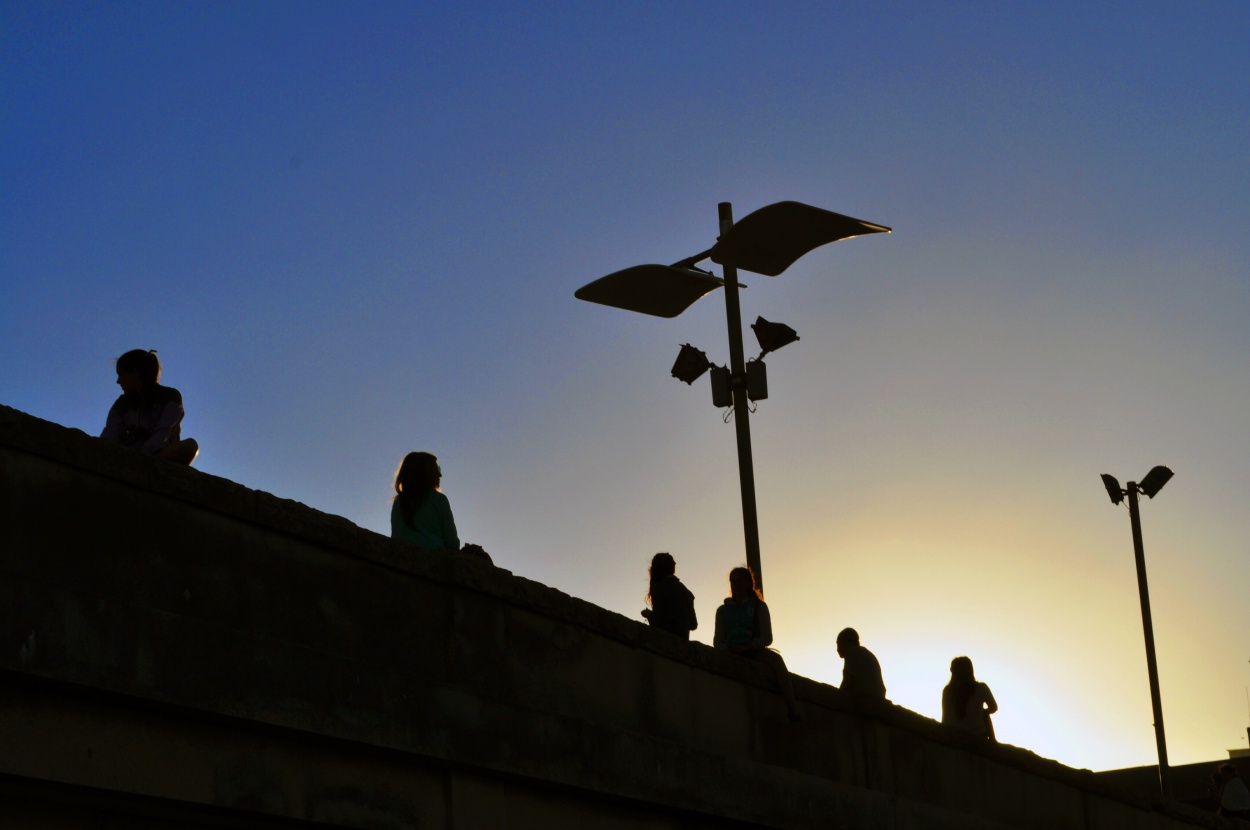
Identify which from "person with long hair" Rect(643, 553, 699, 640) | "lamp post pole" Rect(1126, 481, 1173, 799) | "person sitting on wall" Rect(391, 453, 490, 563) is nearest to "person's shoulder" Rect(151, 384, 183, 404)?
"person sitting on wall" Rect(391, 453, 490, 563)

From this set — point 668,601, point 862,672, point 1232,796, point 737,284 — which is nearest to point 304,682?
point 668,601

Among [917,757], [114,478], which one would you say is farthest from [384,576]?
[917,757]

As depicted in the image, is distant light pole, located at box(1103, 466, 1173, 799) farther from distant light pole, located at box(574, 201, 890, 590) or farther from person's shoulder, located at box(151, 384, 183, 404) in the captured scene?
person's shoulder, located at box(151, 384, 183, 404)

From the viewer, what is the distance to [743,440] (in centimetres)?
1545

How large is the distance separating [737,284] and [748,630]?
454 cm

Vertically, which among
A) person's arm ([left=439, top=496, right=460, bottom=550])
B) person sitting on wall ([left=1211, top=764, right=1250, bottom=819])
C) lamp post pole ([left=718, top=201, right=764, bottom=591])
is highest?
lamp post pole ([left=718, top=201, right=764, bottom=591])

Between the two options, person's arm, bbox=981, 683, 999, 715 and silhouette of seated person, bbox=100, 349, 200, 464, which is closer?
silhouette of seated person, bbox=100, 349, 200, 464

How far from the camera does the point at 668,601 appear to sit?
476 inches

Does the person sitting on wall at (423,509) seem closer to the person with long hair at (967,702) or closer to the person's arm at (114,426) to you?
the person's arm at (114,426)

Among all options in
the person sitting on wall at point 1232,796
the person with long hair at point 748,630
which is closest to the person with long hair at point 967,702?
the person with long hair at point 748,630

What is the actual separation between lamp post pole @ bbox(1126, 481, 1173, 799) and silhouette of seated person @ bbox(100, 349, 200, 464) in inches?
913

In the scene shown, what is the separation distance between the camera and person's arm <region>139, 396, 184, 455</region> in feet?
27.5

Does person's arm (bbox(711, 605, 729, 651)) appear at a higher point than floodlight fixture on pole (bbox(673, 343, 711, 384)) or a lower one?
lower

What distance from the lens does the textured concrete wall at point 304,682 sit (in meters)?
7.04
